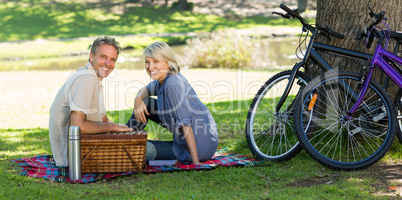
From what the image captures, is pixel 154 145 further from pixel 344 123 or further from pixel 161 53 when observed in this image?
pixel 344 123

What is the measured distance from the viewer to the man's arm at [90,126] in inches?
163

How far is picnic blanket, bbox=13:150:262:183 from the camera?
421cm

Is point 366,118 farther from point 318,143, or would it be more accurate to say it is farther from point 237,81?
point 237,81

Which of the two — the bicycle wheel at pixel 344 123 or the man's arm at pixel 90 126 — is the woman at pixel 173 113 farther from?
the bicycle wheel at pixel 344 123

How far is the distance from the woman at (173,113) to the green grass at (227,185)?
35cm

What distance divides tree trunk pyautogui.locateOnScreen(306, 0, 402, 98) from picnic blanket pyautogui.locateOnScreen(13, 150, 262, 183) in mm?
1293

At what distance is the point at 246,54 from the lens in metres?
13.9

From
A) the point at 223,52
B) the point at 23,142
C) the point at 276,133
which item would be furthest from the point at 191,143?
the point at 223,52

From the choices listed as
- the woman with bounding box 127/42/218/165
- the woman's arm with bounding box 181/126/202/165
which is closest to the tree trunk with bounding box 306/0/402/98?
the woman with bounding box 127/42/218/165

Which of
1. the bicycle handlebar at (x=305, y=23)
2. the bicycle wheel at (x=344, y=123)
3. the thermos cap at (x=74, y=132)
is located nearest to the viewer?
the thermos cap at (x=74, y=132)

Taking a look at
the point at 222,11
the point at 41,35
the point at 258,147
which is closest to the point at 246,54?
the point at 258,147

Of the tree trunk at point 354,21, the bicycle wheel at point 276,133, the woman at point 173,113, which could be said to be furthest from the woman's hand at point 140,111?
the tree trunk at point 354,21

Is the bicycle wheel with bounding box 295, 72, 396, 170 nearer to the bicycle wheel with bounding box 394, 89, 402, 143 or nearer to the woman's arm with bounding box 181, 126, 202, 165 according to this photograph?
the bicycle wheel with bounding box 394, 89, 402, 143

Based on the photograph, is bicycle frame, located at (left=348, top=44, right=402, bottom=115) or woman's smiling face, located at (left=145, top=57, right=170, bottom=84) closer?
bicycle frame, located at (left=348, top=44, right=402, bottom=115)
